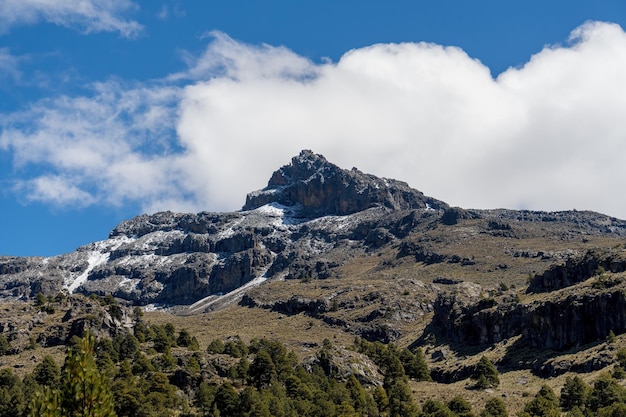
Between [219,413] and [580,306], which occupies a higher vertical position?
[580,306]

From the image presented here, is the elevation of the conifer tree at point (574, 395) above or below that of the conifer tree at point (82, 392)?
below

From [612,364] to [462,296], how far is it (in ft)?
240

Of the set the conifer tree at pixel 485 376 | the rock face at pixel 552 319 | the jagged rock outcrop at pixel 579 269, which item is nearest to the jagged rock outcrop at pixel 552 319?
the rock face at pixel 552 319

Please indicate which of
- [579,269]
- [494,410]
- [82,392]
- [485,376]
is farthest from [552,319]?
[82,392]

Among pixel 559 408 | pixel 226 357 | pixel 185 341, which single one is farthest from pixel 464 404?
pixel 185 341

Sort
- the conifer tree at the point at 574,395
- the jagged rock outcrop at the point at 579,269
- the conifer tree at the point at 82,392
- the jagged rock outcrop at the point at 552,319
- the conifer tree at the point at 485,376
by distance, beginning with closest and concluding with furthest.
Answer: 1. the conifer tree at the point at 82,392
2. the conifer tree at the point at 574,395
3. the conifer tree at the point at 485,376
4. the jagged rock outcrop at the point at 552,319
5. the jagged rock outcrop at the point at 579,269

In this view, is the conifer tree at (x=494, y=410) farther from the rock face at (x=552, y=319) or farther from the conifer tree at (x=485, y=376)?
Result: the rock face at (x=552, y=319)

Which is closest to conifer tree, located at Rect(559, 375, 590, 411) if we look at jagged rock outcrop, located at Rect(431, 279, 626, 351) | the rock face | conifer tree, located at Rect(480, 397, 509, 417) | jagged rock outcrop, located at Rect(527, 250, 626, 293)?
conifer tree, located at Rect(480, 397, 509, 417)

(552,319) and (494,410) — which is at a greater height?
(552,319)

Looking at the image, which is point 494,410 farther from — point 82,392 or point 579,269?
point 579,269

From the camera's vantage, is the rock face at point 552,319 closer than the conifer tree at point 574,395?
No

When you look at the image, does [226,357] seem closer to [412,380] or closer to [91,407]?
[412,380]

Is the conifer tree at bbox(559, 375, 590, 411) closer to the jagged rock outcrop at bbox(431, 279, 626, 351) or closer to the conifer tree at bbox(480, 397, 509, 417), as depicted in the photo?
the conifer tree at bbox(480, 397, 509, 417)

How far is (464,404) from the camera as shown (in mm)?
93250
